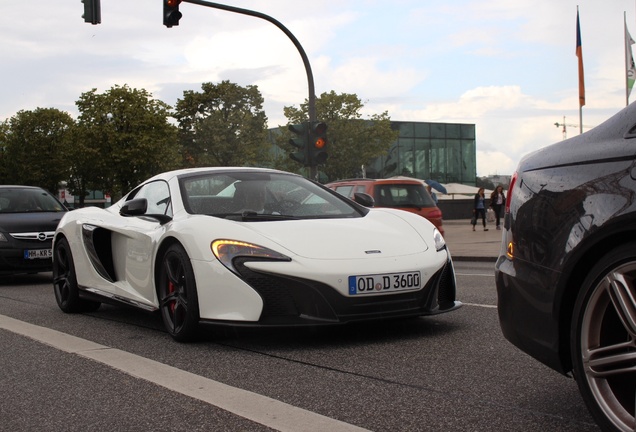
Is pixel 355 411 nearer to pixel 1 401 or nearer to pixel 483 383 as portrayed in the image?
pixel 483 383

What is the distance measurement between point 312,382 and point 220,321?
3.95 feet

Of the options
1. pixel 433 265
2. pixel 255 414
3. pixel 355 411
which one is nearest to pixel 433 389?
pixel 355 411

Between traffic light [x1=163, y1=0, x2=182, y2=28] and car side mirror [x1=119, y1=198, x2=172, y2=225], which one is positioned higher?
traffic light [x1=163, y1=0, x2=182, y2=28]

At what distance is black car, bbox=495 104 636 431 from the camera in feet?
9.66

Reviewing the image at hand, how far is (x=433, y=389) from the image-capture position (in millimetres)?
4199

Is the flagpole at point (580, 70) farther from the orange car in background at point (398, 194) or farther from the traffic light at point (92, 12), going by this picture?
the traffic light at point (92, 12)

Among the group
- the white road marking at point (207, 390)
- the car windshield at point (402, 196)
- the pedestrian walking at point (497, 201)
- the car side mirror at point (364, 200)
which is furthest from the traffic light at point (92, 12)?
the pedestrian walking at point (497, 201)

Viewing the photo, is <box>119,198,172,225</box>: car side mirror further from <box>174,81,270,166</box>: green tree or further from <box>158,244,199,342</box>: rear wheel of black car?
<box>174,81,270,166</box>: green tree

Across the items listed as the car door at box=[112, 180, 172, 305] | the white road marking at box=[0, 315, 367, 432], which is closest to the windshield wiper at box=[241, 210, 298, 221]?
the car door at box=[112, 180, 172, 305]

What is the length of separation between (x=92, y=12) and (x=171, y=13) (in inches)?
56.4

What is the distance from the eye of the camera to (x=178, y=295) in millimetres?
5938

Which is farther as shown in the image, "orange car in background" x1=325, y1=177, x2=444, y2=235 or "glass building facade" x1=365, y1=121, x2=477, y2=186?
"glass building facade" x1=365, y1=121, x2=477, y2=186

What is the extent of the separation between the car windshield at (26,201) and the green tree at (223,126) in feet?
156

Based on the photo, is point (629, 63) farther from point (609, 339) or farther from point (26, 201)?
point (609, 339)
